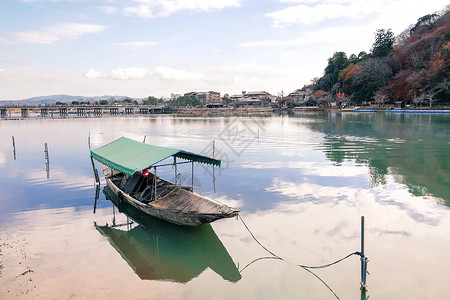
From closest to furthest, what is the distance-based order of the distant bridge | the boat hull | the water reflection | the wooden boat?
the boat hull, the wooden boat, the water reflection, the distant bridge

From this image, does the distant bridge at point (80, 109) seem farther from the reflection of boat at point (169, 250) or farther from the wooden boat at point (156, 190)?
the reflection of boat at point (169, 250)

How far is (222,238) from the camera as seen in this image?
9539 millimetres

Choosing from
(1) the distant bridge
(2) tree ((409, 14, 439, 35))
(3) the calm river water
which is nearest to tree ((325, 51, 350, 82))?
(2) tree ((409, 14, 439, 35))

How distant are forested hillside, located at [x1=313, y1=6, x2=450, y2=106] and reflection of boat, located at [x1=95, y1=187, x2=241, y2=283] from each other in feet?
220

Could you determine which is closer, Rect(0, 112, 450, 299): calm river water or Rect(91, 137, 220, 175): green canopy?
Rect(0, 112, 450, 299): calm river water

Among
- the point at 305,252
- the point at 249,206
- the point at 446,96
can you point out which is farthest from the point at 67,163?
the point at 446,96

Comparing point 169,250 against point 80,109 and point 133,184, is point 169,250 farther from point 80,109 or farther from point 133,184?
point 80,109

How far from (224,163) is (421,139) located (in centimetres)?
2039

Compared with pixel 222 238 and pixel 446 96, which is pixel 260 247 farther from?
pixel 446 96

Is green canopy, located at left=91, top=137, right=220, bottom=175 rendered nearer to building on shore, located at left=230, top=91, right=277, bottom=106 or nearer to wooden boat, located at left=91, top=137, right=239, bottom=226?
wooden boat, located at left=91, top=137, right=239, bottom=226

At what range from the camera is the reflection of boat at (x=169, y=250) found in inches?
310

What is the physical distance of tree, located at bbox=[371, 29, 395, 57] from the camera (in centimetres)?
8212

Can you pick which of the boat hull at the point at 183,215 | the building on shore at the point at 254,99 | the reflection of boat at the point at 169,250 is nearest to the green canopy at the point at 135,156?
the boat hull at the point at 183,215

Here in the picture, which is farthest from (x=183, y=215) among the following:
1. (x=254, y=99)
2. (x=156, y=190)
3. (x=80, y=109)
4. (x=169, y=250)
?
(x=80, y=109)
